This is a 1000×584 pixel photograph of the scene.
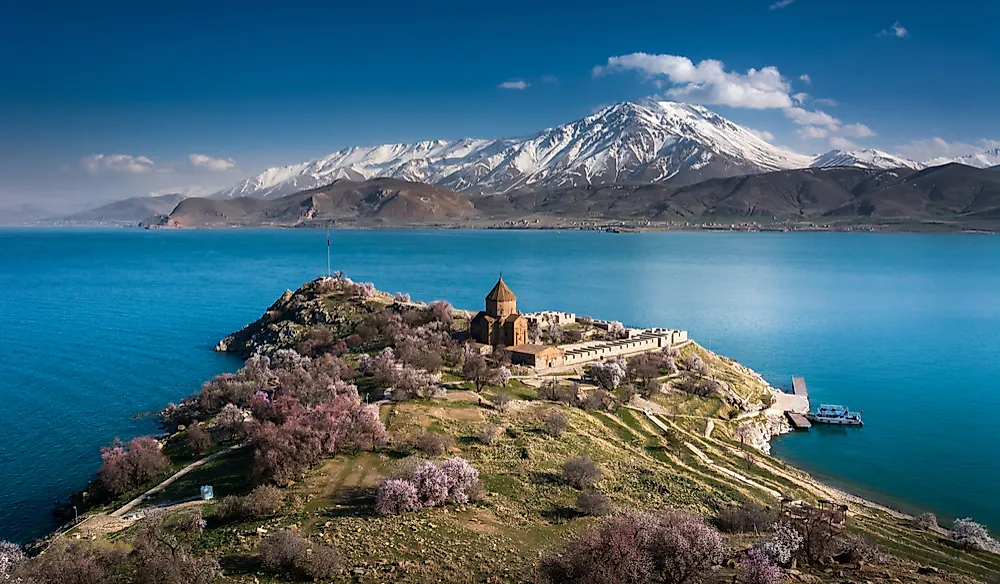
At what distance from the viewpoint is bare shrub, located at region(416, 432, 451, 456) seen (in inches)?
1083

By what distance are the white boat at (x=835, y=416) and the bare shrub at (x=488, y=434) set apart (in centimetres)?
2962

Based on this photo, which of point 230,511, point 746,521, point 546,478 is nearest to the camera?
point 230,511

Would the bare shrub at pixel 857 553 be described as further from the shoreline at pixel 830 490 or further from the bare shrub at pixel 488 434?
the bare shrub at pixel 488 434

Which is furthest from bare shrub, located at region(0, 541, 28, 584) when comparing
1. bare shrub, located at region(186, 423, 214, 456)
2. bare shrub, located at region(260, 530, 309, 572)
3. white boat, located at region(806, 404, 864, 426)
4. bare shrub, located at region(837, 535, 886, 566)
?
white boat, located at region(806, 404, 864, 426)

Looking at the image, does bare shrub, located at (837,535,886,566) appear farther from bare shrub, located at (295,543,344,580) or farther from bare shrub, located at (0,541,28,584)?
bare shrub, located at (0,541,28,584)

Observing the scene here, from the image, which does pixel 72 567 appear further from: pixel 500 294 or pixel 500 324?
pixel 500 294

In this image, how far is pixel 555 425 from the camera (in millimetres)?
33000

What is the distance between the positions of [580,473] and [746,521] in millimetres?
6426

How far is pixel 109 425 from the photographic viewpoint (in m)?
42.3

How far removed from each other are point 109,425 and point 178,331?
36.2 m

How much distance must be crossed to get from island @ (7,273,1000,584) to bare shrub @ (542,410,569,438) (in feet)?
0.35

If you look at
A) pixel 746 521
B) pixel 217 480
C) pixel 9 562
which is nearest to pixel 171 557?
pixel 9 562

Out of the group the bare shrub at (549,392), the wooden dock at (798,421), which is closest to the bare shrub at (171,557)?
the bare shrub at (549,392)

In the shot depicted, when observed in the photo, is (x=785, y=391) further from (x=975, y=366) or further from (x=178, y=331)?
(x=178, y=331)
